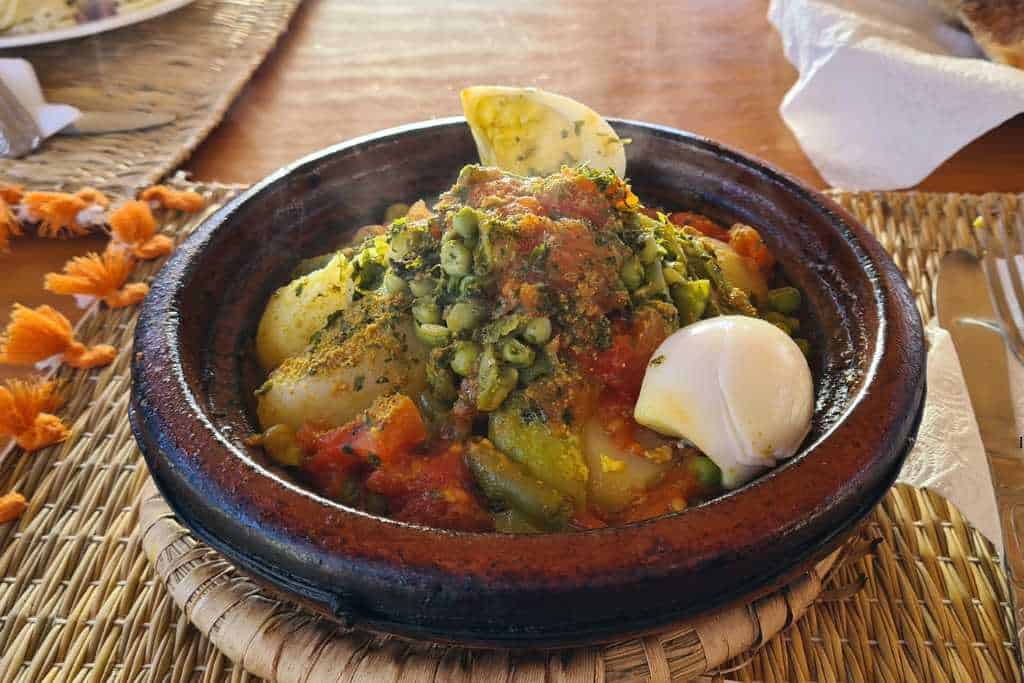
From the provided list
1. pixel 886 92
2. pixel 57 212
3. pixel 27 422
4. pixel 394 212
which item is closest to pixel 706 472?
pixel 394 212

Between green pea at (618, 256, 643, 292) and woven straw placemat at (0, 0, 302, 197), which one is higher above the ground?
green pea at (618, 256, 643, 292)

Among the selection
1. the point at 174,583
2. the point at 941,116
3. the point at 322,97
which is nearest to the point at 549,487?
the point at 174,583

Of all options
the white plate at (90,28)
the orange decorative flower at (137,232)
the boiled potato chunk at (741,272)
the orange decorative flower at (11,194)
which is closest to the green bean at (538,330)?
the boiled potato chunk at (741,272)

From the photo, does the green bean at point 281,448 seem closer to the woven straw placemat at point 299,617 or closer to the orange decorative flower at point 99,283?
the woven straw placemat at point 299,617

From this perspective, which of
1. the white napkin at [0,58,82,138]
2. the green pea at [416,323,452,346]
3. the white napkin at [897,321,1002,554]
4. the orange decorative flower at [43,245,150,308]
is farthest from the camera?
the white napkin at [0,58,82,138]

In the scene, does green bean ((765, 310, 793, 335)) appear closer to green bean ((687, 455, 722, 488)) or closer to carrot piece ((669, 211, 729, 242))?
carrot piece ((669, 211, 729, 242))

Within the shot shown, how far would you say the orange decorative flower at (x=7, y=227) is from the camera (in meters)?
2.76

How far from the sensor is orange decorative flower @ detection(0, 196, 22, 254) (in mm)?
2758

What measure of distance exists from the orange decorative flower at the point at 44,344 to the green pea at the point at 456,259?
1.25 meters

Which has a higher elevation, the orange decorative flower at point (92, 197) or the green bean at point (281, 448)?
the green bean at point (281, 448)

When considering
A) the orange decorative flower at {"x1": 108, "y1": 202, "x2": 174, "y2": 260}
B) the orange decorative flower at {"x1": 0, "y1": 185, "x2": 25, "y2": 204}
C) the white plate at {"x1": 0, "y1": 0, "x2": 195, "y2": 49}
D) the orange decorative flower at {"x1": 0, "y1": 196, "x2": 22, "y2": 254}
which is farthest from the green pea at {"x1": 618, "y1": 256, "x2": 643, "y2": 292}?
the white plate at {"x1": 0, "y1": 0, "x2": 195, "y2": 49}

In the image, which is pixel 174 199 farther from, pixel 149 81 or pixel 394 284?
pixel 394 284

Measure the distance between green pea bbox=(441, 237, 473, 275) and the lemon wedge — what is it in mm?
562

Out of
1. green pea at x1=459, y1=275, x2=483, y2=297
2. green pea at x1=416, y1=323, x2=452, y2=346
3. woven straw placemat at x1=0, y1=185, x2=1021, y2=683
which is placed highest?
green pea at x1=459, y1=275, x2=483, y2=297
